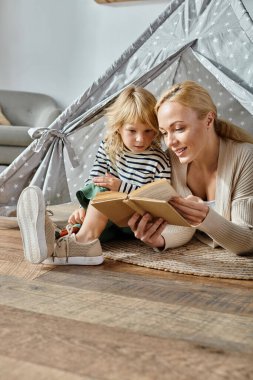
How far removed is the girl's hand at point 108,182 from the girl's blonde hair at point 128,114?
13 centimetres

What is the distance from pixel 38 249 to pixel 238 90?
904 mm

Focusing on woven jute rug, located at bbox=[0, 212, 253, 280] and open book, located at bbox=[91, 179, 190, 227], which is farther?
woven jute rug, located at bbox=[0, 212, 253, 280]

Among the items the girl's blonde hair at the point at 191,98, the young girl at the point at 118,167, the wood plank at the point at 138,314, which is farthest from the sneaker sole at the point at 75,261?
the girl's blonde hair at the point at 191,98

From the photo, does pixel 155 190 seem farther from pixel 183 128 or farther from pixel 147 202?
pixel 183 128

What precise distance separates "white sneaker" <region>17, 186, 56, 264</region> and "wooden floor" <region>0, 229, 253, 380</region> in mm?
72

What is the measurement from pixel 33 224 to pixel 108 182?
1.12ft

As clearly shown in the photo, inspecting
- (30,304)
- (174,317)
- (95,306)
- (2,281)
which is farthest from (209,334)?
(2,281)

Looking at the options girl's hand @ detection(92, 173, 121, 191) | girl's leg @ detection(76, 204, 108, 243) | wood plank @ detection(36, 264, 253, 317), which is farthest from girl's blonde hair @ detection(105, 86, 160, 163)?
wood plank @ detection(36, 264, 253, 317)

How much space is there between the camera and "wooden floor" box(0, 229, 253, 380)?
0.76 m

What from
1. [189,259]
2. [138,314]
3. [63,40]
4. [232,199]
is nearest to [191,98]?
[232,199]

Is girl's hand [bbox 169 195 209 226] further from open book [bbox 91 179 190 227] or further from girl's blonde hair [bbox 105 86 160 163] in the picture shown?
girl's blonde hair [bbox 105 86 160 163]

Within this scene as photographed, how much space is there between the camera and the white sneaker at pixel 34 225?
1315 millimetres

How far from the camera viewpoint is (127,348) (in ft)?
2.72

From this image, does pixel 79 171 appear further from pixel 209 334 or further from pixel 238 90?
pixel 209 334
